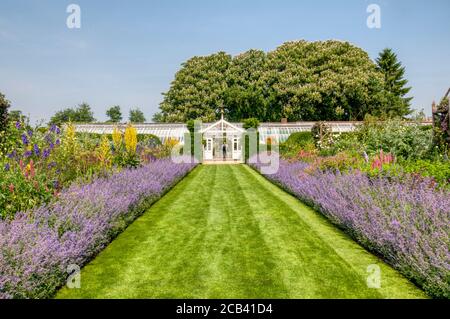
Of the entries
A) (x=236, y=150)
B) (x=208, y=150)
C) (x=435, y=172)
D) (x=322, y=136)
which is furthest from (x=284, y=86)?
(x=435, y=172)

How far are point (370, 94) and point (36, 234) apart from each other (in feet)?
128

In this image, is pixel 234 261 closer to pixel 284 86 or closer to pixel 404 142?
pixel 404 142

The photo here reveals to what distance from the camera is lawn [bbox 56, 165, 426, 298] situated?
160 inches

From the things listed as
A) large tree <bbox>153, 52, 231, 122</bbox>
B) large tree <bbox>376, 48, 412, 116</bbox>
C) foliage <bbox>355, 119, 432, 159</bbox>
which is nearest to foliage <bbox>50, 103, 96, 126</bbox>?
large tree <bbox>153, 52, 231, 122</bbox>

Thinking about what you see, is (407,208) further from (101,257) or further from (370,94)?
(370,94)

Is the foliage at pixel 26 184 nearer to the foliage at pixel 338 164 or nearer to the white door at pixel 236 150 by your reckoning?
the foliage at pixel 338 164

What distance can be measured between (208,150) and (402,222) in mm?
27130

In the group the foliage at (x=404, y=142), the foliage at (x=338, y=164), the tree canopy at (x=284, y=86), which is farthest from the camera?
the tree canopy at (x=284, y=86)

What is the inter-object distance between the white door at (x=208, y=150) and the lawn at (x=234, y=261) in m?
23.5

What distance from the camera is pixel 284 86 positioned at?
127 feet

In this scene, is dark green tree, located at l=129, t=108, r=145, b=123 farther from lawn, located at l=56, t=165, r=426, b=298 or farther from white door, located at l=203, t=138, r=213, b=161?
lawn, located at l=56, t=165, r=426, b=298

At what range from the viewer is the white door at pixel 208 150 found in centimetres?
3180

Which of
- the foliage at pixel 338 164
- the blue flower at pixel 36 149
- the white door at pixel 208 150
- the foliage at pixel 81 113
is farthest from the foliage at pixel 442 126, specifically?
the foliage at pixel 81 113
